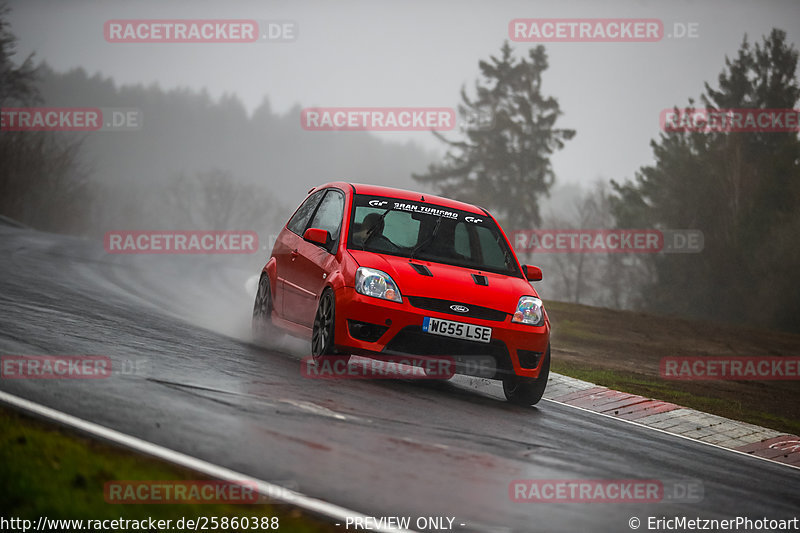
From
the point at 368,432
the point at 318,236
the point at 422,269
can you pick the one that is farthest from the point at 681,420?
the point at 368,432

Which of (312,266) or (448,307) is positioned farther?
(312,266)

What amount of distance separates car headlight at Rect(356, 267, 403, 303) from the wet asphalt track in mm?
782

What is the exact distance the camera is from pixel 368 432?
5.79 m

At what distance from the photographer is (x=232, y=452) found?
4824 millimetres

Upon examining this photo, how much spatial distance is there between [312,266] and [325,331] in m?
1.04

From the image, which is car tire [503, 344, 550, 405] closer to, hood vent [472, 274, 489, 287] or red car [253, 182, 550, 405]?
red car [253, 182, 550, 405]

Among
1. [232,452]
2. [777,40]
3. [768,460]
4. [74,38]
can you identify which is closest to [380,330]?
[232,452]

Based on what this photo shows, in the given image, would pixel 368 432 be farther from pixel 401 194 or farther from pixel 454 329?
pixel 401 194

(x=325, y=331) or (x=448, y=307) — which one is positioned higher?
(x=448, y=307)

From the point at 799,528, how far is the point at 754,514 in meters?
0.25

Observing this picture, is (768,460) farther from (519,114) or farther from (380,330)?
(519,114)

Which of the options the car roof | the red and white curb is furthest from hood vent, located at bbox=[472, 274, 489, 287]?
the red and white curb

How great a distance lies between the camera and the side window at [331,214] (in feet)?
30.2

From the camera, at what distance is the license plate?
7.88m
